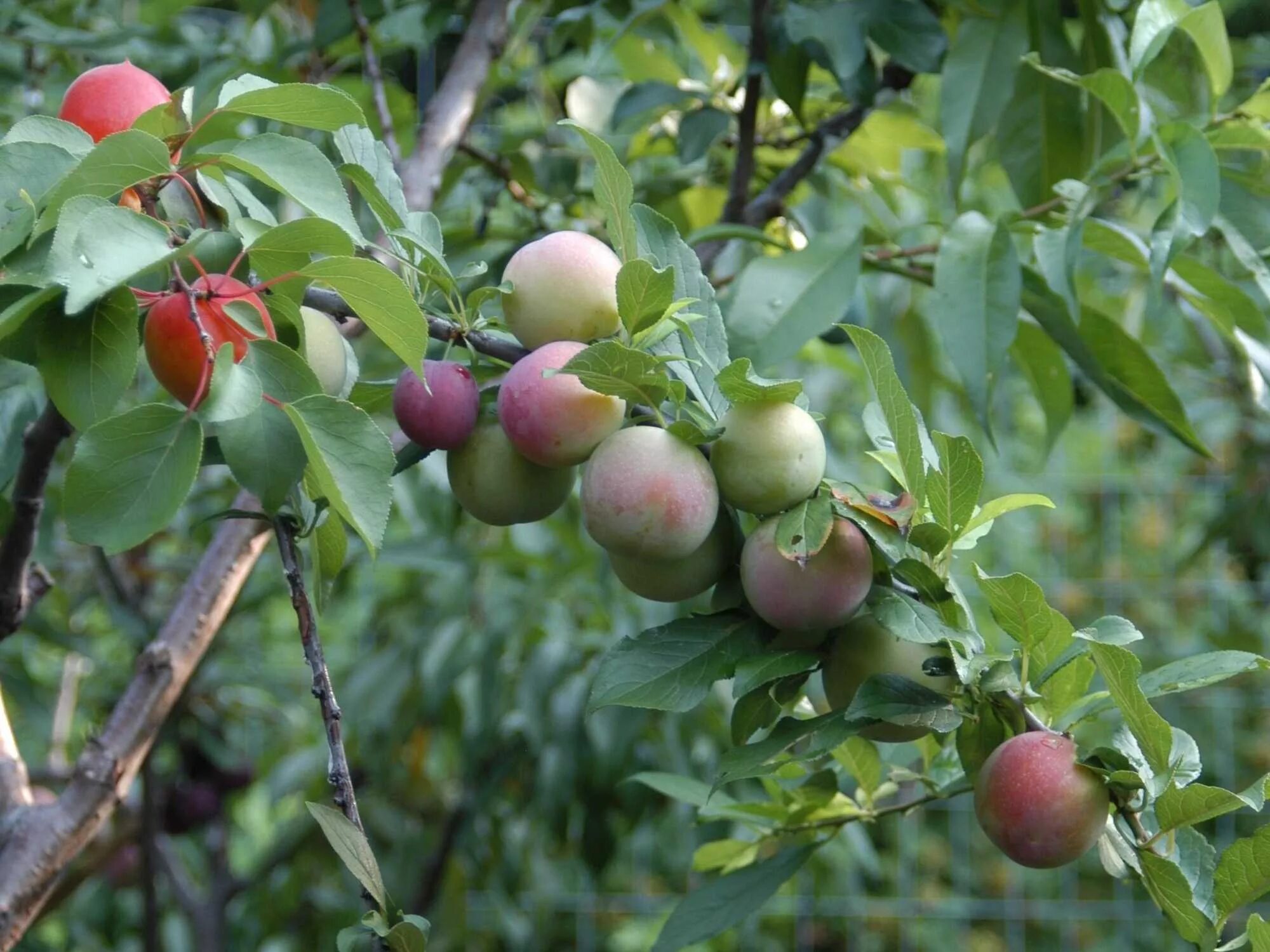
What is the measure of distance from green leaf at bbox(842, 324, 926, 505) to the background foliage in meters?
0.12

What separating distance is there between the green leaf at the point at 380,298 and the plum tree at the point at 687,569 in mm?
94

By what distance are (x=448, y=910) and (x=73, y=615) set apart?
1.66ft

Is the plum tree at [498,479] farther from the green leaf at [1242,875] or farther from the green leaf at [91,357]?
the green leaf at [1242,875]

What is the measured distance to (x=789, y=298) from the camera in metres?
0.64

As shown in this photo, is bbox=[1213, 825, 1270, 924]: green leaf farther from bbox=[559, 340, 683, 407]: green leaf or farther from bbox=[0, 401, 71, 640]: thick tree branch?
bbox=[0, 401, 71, 640]: thick tree branch

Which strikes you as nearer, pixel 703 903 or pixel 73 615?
pixel 703 903

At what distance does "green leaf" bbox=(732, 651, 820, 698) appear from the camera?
372mm

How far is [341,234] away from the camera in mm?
340

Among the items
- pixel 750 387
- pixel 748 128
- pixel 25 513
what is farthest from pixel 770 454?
pixel 748 128

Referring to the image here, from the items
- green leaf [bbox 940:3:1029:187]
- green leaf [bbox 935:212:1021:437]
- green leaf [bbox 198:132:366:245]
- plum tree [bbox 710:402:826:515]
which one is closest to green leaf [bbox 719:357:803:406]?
plum tree [bbox 710:402:826:515]

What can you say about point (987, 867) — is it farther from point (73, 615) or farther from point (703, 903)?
point (703, 903)

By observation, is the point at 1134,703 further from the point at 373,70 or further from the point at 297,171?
the point at 373,70

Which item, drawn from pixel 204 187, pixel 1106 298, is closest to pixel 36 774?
pixel 204 187

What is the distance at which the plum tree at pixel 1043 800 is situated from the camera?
0.36m
